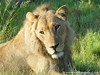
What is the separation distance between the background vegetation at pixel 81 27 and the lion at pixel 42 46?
0.63m

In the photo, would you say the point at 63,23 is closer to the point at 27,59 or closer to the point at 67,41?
the point at 67,41

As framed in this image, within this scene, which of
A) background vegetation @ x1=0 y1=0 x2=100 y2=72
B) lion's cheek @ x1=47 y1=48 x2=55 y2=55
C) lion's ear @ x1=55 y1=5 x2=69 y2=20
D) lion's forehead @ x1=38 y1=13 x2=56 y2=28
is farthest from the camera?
background vegetation @ x1=0 y1=0 x2=100 y2=72

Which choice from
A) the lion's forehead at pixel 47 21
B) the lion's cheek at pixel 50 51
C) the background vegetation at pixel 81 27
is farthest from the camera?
the background vegetation at pixel 81 27

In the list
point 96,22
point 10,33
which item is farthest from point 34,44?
point 96,22

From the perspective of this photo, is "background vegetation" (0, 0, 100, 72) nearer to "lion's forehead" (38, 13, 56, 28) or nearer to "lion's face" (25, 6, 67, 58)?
"lion's face" (25, 6, 67, 58)

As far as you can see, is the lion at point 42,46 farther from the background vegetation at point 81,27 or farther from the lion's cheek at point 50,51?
the background vegetation at point 81,27

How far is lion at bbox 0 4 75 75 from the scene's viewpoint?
16.0 feet

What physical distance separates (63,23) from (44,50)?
364mm

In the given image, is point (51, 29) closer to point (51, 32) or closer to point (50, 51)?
point (51, 32)

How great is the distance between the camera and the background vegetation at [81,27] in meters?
6.21

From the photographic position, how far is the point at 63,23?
5.05 meters

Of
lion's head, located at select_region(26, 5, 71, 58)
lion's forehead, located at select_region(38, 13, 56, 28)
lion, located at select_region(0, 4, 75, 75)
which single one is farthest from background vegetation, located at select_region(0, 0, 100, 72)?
lion's forehead, located at select_region(38, 13, 56, 28)

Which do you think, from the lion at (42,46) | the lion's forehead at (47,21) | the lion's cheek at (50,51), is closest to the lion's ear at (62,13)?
the lion at (42,46)

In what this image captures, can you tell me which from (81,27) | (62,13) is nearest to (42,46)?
(62,13)
